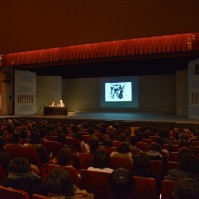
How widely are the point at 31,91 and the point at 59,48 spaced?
15.4ft

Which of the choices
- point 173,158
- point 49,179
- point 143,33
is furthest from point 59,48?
point 49,179

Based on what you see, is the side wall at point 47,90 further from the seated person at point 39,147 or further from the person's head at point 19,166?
the person's head at point 19,166

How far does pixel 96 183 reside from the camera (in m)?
2.56

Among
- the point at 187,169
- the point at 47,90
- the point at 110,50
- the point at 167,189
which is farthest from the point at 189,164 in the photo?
the point at 47,90

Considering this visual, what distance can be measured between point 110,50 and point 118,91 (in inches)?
243

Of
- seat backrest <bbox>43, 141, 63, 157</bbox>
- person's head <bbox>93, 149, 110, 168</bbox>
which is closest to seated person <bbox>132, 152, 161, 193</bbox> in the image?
person's head <bbox>93, 149, 110, 168</bbox>

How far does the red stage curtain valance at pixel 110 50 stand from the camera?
9453 mm

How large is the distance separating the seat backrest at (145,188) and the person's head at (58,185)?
1.95 ft

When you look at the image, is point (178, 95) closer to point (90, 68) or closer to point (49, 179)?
point (90, 68)

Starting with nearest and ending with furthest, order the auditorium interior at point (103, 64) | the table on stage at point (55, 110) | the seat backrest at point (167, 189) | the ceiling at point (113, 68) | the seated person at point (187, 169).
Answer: the seat backrest at point (167, 189) → the seated person at point (187, 169) → the auditorium interior at point (103, 64) → the ceiling at point (113, 68) → the table on stage at point (55, 110)

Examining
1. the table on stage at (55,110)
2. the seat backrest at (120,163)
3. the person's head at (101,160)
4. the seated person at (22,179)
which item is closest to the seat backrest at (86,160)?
the seat backrest at (120,163)

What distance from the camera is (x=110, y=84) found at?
16.8m

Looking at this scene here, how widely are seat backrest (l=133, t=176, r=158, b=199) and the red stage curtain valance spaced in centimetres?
767

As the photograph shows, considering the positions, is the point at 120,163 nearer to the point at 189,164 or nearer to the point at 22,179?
the point at 189,164
